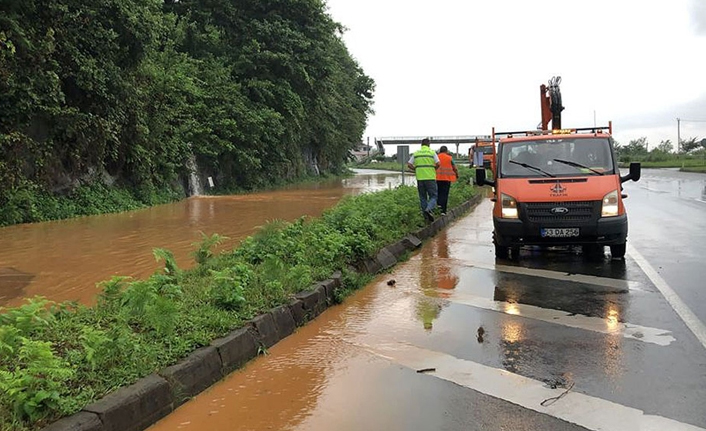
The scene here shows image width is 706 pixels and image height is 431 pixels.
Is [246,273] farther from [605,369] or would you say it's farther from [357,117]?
[357,117]

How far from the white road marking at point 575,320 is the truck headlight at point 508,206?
219 cm

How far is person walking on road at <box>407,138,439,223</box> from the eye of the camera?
12.4m

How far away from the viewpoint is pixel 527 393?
4055 millimetres

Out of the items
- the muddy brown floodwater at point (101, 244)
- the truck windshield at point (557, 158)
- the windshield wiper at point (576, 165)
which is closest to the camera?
the muddy brown floodwater at point (101, 244)

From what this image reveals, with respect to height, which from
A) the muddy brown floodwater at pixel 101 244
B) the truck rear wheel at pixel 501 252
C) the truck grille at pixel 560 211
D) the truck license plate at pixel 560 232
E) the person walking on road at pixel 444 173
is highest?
the person walking on road at pixel 444 173

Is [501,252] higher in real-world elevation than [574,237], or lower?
lower

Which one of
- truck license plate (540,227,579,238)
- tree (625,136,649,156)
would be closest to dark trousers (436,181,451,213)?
truck license plate (540,227,579,238)

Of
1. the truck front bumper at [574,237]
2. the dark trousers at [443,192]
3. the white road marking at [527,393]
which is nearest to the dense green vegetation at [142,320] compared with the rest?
the white road marking at [527,393]

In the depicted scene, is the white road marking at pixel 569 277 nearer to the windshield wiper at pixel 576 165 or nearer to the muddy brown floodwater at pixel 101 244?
the windshield wiper at pixel 576 165

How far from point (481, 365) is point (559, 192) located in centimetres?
463

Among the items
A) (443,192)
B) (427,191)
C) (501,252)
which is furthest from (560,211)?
(443,192)

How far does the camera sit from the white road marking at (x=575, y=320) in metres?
5.23

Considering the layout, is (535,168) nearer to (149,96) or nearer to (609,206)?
(609,206)

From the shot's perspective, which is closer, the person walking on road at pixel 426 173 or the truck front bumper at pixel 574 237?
the truck front bumper at pixel 574 237
